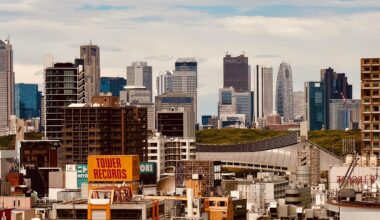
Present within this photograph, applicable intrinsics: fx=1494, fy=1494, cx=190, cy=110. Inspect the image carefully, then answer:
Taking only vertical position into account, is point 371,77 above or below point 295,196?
above

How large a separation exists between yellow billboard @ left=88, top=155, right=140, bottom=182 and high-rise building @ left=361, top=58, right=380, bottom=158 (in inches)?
1471

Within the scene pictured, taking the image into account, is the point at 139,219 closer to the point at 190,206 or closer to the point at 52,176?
the point at 190,206

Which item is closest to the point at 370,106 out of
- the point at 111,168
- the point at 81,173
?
the point at 81,173

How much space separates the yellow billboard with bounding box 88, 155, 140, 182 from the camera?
130 m

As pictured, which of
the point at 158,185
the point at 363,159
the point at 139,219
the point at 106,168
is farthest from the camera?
the point at 158,185

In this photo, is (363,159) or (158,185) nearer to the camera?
(363,159)

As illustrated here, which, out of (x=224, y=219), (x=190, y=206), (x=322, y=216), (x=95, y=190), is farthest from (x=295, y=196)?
(x=322, y=216)

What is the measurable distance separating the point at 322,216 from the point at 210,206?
1820 inches

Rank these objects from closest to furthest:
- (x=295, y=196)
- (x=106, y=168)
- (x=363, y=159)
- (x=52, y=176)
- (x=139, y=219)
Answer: (x=139, y=219)
(x=106, y=168)
(x=363, y=159)
(x=295, y=196)
(x=52, y=176)

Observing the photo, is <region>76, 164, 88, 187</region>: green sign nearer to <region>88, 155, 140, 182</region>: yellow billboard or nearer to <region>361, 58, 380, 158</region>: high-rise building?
<region>361, 58, 380, 158</region>: high-rise building

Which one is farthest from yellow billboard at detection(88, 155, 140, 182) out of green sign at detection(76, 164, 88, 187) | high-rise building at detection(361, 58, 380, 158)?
green sign at detection(76, 164, 88, 187)

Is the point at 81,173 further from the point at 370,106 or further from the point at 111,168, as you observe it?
the point at 111,168

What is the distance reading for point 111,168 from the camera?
13100cm

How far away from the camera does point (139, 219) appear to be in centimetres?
11319
